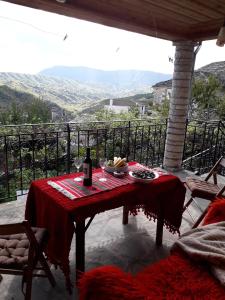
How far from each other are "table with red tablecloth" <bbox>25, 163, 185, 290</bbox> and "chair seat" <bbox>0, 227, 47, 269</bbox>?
0.11 m

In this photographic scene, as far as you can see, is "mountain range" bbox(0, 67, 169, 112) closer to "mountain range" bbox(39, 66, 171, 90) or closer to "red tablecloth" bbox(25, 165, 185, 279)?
"mountain range" bbox(39, 66, 171, 90)

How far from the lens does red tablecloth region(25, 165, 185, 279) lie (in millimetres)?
1562

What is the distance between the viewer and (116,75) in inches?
477

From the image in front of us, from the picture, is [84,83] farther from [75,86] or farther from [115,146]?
[115,146]

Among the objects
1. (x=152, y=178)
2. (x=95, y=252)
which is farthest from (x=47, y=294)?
(x=152, y=178)

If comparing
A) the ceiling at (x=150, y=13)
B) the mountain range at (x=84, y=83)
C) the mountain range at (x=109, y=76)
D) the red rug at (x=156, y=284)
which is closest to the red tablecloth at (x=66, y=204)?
the red rug at (x=156, y=284)

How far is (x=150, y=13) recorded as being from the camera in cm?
290

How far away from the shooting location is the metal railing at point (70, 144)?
337cm

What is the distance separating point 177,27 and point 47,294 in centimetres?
355

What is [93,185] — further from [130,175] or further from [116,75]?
[116,75]

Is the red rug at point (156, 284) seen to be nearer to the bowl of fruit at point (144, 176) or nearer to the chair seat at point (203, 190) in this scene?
the bowl of fruit at point (144, 176)

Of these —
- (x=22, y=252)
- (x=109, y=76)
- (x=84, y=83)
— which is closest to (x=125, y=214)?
(x=22, y=252)

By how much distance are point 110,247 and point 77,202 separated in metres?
0.86

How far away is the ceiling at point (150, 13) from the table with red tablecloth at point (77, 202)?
1.85 metres
